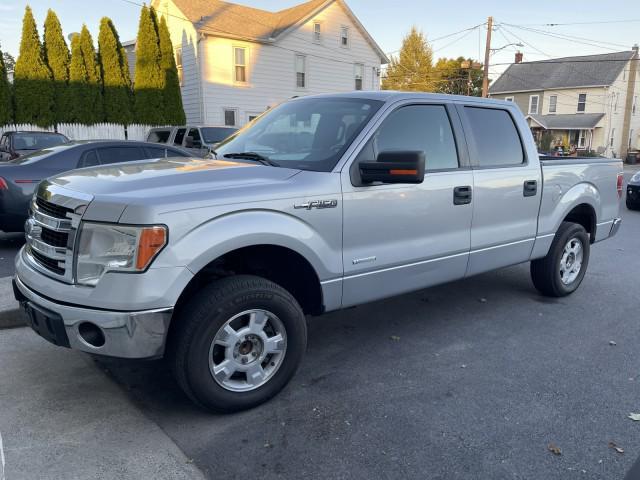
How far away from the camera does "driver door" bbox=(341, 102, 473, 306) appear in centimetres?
348

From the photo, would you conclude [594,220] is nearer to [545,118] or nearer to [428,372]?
[428,372]

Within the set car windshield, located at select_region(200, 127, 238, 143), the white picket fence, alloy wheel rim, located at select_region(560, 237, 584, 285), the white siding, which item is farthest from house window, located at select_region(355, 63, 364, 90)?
alloy wheel rim, located at select_region(560, 237, 584, 285)

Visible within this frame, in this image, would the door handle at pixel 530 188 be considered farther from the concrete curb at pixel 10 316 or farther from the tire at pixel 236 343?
the concrete curb at pixel 10 316

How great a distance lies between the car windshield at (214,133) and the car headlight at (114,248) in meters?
10.1

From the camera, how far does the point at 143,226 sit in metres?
2.60

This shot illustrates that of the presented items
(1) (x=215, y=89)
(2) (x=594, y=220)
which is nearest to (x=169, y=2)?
(1) (x=215, y=89)

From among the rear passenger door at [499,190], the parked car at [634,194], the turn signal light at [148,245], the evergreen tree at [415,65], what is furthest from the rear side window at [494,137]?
the evergreen tree at [415,65]

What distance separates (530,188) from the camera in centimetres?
473

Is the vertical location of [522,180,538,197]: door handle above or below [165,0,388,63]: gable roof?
below

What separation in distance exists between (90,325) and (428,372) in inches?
90.4

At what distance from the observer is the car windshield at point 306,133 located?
11.6 ft

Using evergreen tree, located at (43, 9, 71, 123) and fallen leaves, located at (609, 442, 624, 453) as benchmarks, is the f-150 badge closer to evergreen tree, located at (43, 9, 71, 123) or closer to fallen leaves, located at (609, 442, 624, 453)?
fallen leaves, located at (609, 442, 624, 453)

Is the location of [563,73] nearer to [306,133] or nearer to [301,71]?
[301,71]

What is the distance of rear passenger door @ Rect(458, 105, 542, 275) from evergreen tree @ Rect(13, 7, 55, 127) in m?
17.7
